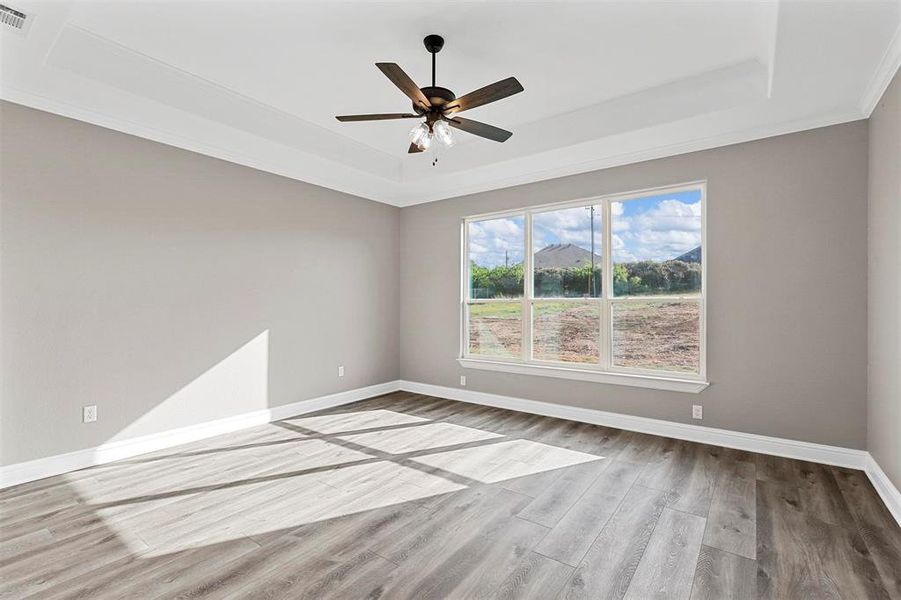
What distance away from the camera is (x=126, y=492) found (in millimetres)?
2865

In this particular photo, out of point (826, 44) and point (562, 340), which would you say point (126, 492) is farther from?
point (826, 44)

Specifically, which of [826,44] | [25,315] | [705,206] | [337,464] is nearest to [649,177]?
[705,206]

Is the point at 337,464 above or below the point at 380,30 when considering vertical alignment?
below

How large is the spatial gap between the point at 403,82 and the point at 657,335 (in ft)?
10.7

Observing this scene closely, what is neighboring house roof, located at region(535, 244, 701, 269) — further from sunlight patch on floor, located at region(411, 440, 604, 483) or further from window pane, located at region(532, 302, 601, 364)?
sunlight patch on floor, located at region(411, 440, 604, 483)

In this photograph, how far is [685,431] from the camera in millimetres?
3947

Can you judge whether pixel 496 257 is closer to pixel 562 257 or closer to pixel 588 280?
pixel 562 257

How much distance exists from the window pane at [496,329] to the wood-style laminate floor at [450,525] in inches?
62.9

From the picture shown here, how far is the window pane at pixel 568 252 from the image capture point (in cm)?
461

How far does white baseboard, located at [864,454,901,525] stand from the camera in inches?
99.1

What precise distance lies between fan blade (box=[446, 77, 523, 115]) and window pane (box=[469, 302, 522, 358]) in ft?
9.24

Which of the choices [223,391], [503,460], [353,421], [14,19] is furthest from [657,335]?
[14,19]

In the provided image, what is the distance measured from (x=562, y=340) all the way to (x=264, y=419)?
10.7ft

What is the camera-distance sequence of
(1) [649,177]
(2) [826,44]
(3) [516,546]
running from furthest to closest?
1. (1) [649,177]
2. (2) [826,44]
3. (3) [516,546]
